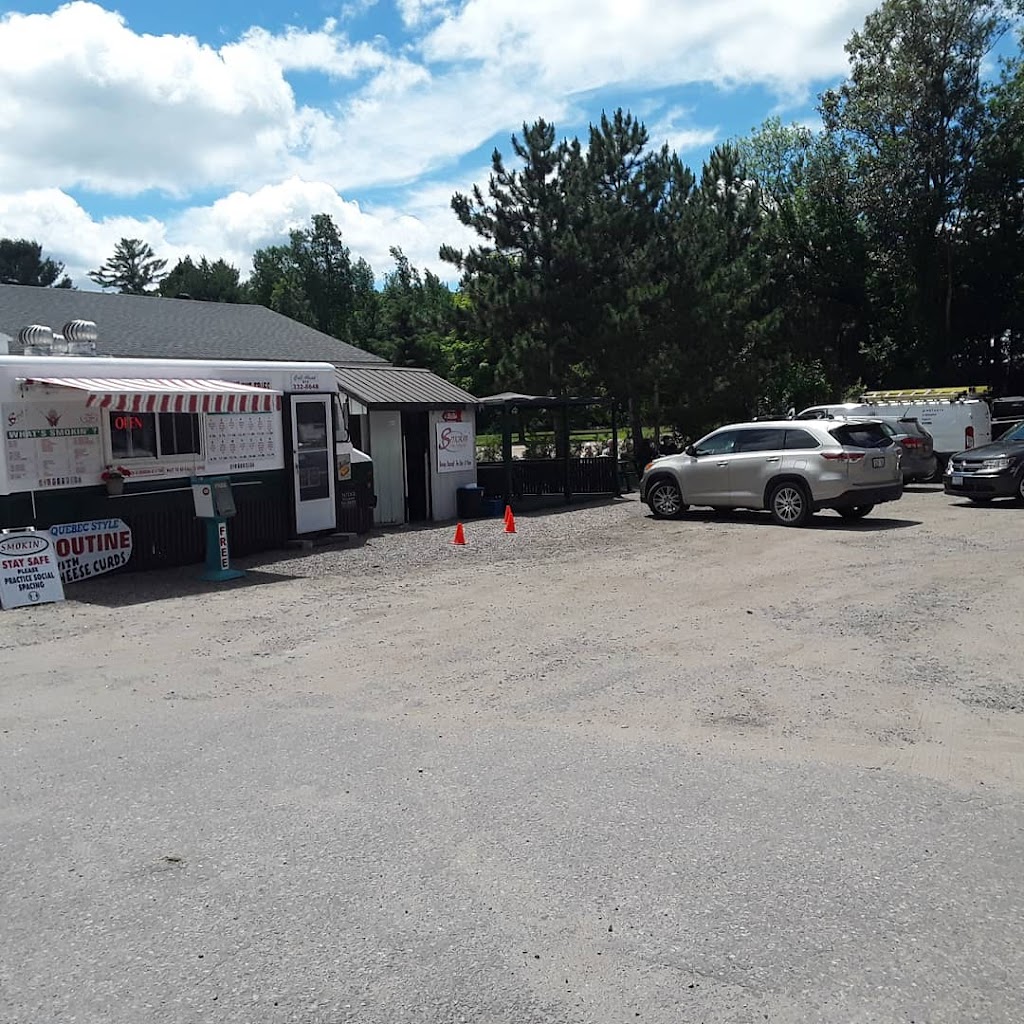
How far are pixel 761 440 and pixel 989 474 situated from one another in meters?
4.55

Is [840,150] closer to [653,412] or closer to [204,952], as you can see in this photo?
[653,412]

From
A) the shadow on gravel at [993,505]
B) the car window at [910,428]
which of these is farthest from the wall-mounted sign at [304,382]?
the car window at [910,428]

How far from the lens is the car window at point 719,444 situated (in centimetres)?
1719

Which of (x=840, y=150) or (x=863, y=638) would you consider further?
(x=840, y=150)

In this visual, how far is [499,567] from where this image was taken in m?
12.9

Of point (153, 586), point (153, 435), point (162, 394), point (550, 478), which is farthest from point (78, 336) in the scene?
point (550, 478)

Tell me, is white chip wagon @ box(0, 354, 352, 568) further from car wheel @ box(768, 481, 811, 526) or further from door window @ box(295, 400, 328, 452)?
car wheel @ box(768, 481, 811, 526)

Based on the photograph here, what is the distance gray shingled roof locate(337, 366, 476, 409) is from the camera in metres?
17.8

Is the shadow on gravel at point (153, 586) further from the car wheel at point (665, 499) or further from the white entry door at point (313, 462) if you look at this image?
the car wheel at point (665, 499)

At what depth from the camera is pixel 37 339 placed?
1267 cm

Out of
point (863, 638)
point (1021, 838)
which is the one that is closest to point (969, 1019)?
point (1021, 838)

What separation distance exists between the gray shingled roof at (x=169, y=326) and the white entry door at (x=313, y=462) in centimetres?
521

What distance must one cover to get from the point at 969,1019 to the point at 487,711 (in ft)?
12.3

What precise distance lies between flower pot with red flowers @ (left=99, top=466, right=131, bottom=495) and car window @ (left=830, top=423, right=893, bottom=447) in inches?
412
